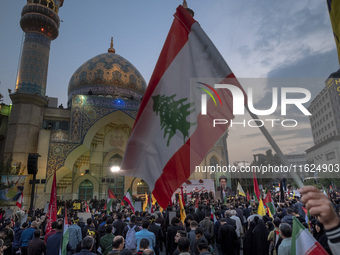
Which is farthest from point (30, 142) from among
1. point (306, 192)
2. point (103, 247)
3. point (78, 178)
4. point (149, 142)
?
point (306, 192)

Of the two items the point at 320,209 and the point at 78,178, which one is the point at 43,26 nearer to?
the point at 78,178

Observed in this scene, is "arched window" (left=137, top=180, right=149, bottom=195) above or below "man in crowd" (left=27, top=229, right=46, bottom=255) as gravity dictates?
above

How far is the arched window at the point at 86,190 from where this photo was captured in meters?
25.0

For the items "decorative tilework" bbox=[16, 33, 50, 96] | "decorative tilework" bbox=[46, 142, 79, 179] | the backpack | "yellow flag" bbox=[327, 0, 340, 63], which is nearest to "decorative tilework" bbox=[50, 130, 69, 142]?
A: "decorative tilework" bbox=[46, 142, 79, 179]

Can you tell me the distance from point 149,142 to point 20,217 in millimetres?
7435

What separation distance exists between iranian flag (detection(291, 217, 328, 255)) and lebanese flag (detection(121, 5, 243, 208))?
121 centimetres

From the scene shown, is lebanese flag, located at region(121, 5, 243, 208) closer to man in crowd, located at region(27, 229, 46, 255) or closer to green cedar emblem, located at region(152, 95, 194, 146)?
green cedar emblem, located at region(152, 95, 194, 146)

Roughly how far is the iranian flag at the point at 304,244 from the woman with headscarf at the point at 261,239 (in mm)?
3781

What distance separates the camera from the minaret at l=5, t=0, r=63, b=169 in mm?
21031

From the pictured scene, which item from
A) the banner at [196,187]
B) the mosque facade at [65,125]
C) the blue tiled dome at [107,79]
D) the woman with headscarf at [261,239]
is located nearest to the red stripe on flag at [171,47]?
the woman with headscarf at [261,239]

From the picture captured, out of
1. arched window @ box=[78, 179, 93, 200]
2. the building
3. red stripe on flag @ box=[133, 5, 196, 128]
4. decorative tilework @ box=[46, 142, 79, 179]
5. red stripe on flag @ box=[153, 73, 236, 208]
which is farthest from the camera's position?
the building

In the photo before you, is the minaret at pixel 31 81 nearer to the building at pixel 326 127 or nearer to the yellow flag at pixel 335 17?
the yellow flag at pixel 335 17

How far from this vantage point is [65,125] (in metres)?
24.0

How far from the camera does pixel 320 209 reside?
4.17 feet
